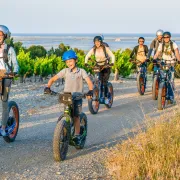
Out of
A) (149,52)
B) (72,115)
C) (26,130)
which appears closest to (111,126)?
(26,130)

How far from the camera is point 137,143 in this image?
698cm

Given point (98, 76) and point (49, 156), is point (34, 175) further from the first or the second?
point (98, 76)

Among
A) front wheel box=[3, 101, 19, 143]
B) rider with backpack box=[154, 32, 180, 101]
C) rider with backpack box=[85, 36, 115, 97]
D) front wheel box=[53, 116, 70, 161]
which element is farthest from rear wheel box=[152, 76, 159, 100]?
front wheel box=[53, 116, 70, 161]

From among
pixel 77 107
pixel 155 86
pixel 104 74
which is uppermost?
pixel 77 107

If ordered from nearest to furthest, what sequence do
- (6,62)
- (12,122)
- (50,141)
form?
(6,62) → (12,122) → (50,141)

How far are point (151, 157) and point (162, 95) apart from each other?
21.3ft

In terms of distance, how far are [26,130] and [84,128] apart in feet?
7.23

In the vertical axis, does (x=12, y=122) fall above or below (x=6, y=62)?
below

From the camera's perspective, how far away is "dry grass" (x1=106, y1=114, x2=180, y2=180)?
232 inches

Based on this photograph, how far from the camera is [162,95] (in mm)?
12641

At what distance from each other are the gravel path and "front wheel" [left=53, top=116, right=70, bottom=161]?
13 cm

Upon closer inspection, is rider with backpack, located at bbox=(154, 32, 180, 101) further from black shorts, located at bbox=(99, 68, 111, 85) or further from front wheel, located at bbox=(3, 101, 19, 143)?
front wheel, located at bbox=(3, 101, 19, 143)
